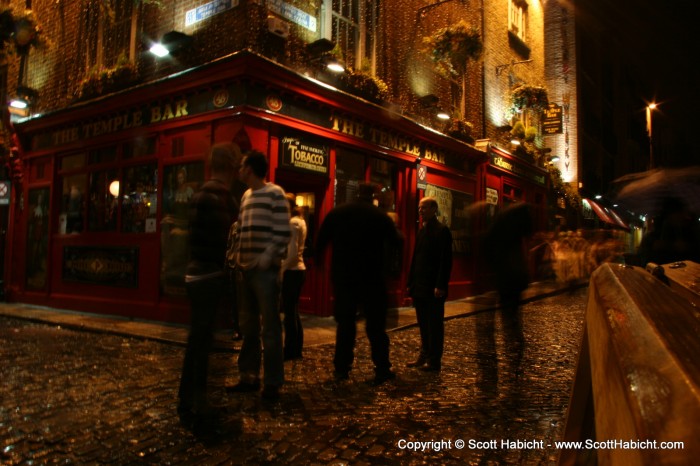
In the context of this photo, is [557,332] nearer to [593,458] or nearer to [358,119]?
[358,119]

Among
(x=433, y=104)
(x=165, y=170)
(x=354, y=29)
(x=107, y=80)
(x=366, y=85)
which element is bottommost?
(x=165, y=170)

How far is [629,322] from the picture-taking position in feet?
3.26

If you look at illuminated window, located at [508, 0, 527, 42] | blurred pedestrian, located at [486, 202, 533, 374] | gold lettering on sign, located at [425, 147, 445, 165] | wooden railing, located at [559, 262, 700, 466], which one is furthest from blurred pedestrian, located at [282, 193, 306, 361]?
illuminated window, located at [508, 0, 527, 42]

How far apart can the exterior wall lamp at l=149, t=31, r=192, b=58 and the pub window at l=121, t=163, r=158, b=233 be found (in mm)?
2017

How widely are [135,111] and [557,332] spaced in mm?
8054

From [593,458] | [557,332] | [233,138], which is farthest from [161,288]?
[593,458]

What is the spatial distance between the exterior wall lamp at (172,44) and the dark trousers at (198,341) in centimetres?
647

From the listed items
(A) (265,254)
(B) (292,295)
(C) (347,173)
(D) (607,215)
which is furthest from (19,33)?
(D) (607,215)

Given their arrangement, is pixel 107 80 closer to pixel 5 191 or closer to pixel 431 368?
pixel 5 191

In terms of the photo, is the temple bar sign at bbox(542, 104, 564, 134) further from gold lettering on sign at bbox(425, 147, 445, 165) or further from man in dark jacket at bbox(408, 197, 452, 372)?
man in dark jacket at bbox(408, 197, 452, 372)

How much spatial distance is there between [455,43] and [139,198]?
25.7 feet

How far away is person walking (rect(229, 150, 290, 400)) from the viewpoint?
3.96 metres

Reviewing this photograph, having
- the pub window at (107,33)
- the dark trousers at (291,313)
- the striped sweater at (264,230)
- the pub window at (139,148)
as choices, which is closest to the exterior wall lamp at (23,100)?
the pub window at (107,33)

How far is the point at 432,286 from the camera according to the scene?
5.11m
